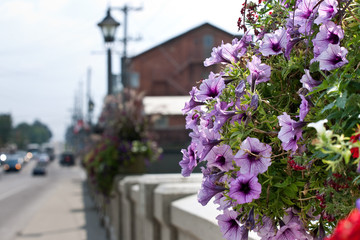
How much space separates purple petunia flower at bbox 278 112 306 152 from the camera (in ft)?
6.62

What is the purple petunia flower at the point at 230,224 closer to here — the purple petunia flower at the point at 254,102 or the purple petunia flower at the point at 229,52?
the purple petunia flower at the point at 254,102

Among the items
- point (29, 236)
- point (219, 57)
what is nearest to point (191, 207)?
point (219, 57)

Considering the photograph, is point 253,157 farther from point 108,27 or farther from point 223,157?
point 108,27

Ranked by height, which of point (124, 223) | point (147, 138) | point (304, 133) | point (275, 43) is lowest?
point (124, 223)

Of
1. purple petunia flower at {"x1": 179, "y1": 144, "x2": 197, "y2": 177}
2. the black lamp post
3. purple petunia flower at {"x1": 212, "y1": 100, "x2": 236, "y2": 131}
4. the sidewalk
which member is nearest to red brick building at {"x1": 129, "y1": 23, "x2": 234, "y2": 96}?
the sidewalk

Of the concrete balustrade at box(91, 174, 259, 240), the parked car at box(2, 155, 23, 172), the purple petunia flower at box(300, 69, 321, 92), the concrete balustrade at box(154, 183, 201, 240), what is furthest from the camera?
the parked car at box(2, 155, 23, 172)

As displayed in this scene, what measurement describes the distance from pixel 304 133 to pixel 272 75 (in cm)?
35

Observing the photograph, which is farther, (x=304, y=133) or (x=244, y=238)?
(x=244, y=238)

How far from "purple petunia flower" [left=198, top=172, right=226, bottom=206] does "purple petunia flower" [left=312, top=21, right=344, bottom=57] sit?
58 cm

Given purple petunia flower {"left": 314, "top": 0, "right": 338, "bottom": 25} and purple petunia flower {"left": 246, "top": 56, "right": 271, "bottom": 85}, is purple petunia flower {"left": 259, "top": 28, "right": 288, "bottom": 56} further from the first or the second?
purple petunia flower {"left": 314, "top": 0, "right": 338, "bottom": 25}

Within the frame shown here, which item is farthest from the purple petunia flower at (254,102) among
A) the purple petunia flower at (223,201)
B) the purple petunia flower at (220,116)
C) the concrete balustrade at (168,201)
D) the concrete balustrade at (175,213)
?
the concrete balustrade at (168,201)

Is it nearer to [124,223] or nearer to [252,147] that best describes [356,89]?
[252,147]

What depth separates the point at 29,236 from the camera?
1429cm

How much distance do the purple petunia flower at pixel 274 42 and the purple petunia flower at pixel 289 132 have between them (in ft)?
1.15
